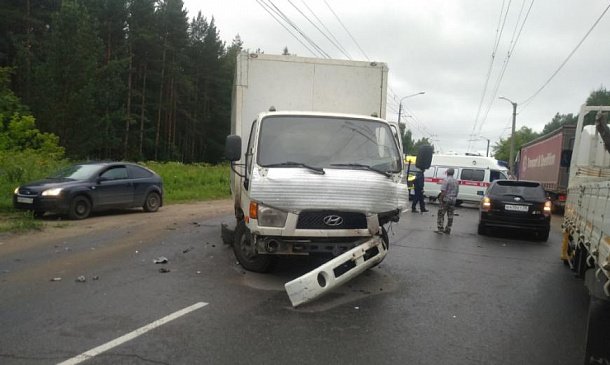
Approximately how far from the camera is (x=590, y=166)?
7254 mm

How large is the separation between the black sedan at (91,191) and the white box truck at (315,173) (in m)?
6.20

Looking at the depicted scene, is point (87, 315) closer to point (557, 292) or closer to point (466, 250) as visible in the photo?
point (557, 292)

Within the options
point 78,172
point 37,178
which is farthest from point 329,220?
point 37,178

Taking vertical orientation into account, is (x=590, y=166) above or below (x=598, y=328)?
above

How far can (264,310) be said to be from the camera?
5.69 metres

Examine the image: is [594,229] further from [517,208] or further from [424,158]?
[517,208]

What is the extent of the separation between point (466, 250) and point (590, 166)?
156 inches

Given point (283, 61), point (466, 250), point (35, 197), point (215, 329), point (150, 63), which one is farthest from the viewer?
point (150, 63)

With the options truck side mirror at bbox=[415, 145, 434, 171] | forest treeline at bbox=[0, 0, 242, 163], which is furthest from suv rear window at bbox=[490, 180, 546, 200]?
forest treeline at bbox=[0, 0, 242, 163]

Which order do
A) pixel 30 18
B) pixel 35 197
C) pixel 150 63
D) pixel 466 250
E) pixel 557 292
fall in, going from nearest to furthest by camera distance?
pixel 557 292
pixel 466 250
pixel 35 197
pixel 30 18
pixel 150 63

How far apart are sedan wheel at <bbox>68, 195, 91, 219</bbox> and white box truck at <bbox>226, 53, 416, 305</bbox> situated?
20.3 feet

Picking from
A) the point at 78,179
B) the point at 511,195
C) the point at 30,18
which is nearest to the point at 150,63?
→ the point at 30,18

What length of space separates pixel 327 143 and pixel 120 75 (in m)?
45.4

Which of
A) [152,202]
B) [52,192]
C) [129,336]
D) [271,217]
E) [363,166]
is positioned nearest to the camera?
[129,336]
